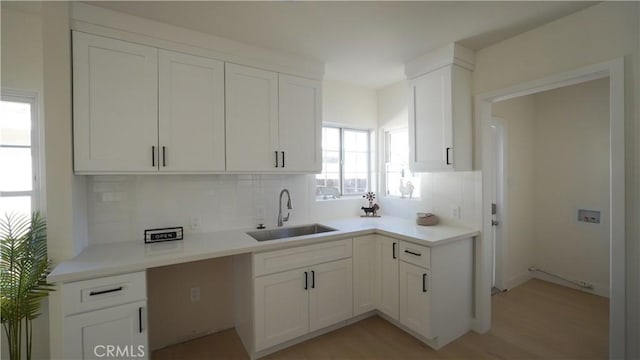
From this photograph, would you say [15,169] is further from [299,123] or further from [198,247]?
[299,123]

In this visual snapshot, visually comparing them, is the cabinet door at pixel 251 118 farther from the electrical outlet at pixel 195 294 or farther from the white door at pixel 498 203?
the white door at pixel 498 203

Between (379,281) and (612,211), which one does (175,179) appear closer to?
(379,281)

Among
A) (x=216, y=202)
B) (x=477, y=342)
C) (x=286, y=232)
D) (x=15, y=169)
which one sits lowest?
(x=477, y=342)

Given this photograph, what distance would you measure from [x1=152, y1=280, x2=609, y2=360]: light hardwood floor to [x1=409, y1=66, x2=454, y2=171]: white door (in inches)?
60.3

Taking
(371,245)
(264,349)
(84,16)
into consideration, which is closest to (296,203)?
(371,245)

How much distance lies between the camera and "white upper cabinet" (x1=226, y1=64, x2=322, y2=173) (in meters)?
2.31

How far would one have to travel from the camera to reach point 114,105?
6.24ft

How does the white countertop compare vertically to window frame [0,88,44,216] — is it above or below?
below

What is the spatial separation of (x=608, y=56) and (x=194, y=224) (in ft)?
10.9

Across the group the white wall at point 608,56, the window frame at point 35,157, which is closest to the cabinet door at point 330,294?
the white wall at point 608,56

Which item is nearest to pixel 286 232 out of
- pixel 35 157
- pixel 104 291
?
pixel 104 291

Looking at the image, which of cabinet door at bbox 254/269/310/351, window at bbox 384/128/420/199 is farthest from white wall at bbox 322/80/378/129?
cabinet door at bbox 254/269/310/351

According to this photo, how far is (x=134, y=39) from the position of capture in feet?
Result: 6.40

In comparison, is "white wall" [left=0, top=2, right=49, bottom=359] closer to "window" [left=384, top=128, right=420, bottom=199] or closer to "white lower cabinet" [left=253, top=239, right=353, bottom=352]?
"white lower cabinet" [left=253, top=239, right=353, bottom=352]
